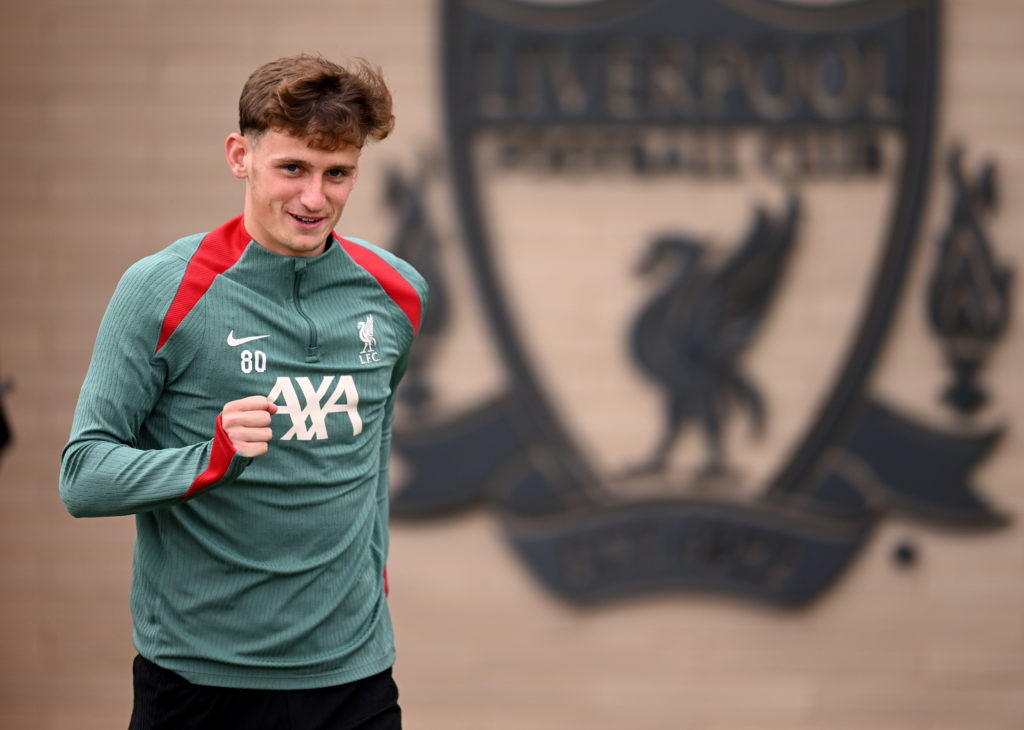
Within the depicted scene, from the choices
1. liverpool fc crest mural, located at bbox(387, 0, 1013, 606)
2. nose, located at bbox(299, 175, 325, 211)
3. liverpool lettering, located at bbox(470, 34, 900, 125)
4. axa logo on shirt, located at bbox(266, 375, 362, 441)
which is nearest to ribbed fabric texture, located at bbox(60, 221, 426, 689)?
axa logo on shirt, located at bbox(266, 375, 362, 441)

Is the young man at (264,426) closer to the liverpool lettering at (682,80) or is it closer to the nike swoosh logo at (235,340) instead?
the nike swoosh logo at (235,340)

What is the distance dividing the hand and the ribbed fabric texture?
45mm

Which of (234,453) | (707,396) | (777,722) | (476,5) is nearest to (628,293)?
(707,396)

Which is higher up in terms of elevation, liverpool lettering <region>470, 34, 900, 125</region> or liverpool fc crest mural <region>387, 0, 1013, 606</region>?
liverpool lettering <region>470, 34, 900, 125</region>

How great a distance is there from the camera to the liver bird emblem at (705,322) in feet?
10.7

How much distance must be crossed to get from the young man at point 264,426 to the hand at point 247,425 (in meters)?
0.02

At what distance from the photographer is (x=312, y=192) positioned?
1.46 m

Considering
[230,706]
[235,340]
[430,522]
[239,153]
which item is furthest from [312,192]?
[430,522]

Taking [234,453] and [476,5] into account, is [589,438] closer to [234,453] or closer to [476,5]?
[476,5]

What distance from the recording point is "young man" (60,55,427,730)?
1.41 metres

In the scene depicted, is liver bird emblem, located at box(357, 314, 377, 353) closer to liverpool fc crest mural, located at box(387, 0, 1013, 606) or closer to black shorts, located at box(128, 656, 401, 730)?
black shorts, located at box(128, 656, 401, 730)

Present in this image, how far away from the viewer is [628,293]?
3287 millimetres

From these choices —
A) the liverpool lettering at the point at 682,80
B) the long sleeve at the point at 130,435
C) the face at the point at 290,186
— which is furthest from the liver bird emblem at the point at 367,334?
the liverpool lettering at the point at 682,80

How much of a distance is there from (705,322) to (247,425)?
216 centimetres
